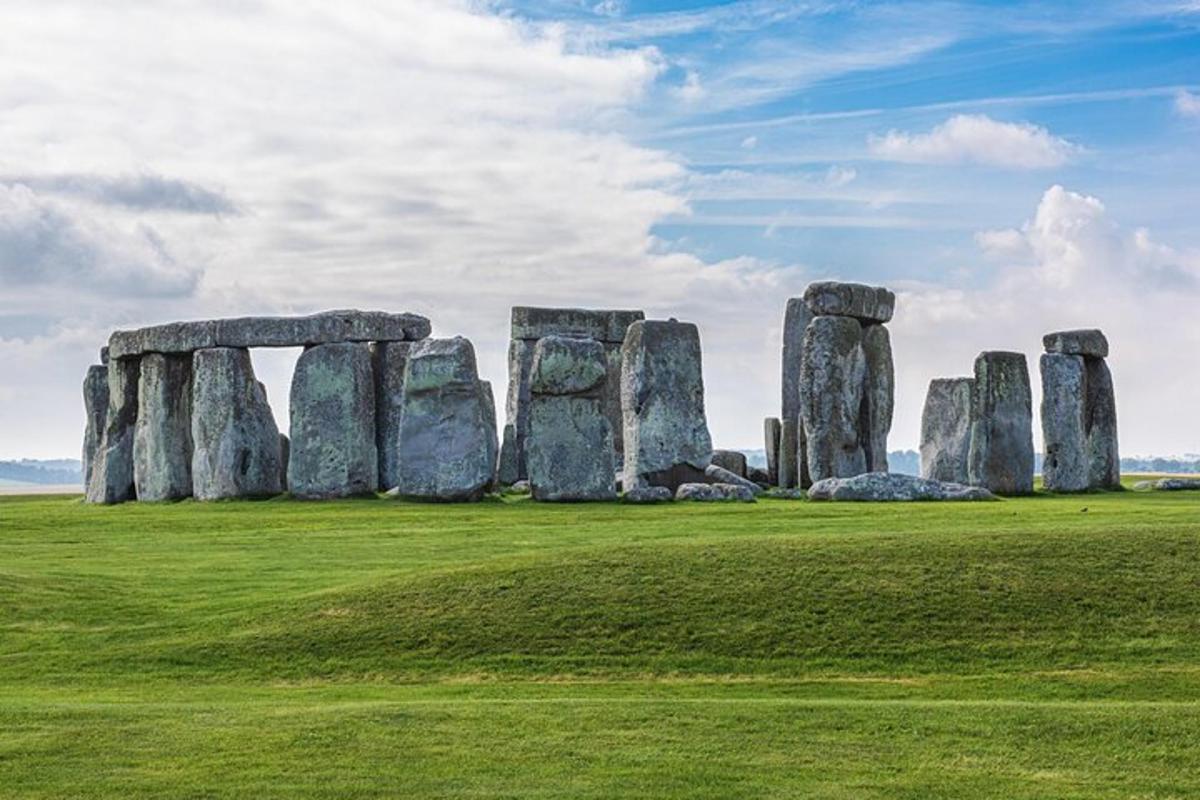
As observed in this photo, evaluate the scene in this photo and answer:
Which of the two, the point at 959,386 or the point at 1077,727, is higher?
the point at 959,386

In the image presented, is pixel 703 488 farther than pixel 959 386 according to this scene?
No

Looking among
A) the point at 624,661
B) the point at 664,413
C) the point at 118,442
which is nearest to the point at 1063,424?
the point at 664,413

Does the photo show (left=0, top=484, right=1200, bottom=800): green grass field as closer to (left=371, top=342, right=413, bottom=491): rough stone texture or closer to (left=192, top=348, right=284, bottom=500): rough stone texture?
(left=192, top=348, right=284, bottom=500): rough stone texture

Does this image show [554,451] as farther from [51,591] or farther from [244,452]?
[51,591]

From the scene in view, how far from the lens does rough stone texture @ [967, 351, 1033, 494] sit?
35.9 m

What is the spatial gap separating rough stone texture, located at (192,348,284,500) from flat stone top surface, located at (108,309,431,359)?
1.20ft

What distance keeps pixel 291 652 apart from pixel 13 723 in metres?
4.05

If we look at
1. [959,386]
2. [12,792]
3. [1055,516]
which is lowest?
[12,792]

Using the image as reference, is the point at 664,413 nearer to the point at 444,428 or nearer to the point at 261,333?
the point at 444,428

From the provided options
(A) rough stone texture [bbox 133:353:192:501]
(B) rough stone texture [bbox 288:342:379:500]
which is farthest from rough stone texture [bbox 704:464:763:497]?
(A) rough stone texture [bbox 133:353:192:501]

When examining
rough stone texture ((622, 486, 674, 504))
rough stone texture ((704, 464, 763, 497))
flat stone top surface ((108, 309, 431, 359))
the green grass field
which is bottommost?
the green grass field

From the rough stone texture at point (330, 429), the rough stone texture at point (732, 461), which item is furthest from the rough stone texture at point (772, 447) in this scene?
the rough stone texture at point (330, 429)

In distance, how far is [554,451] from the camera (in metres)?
33.6

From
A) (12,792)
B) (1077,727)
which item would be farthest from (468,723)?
(1077,727)
